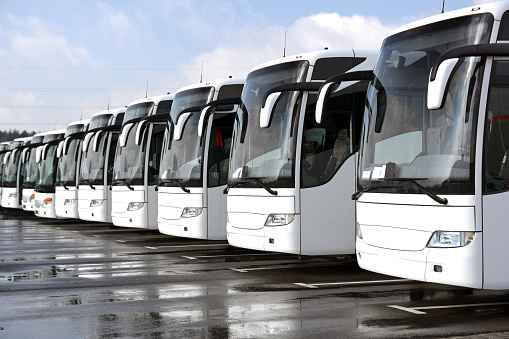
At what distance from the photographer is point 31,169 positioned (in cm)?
3341

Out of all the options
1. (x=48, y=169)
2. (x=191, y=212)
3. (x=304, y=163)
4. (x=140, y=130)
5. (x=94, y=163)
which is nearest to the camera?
(x=304, y=163)

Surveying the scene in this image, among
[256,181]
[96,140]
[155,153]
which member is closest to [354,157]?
[256,181]

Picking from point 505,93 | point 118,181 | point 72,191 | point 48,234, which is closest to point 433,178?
point 505,93

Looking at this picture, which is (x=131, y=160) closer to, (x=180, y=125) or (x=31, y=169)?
(x=180, y=125)

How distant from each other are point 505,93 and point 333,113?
14.4 feet

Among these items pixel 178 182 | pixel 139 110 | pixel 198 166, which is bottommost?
pixel 178 182

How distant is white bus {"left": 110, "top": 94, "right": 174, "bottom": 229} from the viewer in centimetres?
2012

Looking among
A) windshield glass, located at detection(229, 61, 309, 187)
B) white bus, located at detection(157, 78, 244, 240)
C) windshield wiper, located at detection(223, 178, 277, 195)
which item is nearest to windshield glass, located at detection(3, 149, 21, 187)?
white bus, located at detection(157, 78, 244, 240)

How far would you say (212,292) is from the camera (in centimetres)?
1106

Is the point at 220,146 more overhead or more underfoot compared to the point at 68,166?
more overhead

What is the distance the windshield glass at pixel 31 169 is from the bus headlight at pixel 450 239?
24.6m

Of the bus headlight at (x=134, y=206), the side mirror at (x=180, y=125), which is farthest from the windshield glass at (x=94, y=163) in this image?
the side mirror at (x=180, y=125)

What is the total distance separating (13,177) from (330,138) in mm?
25138

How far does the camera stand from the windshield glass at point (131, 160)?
816 inches
